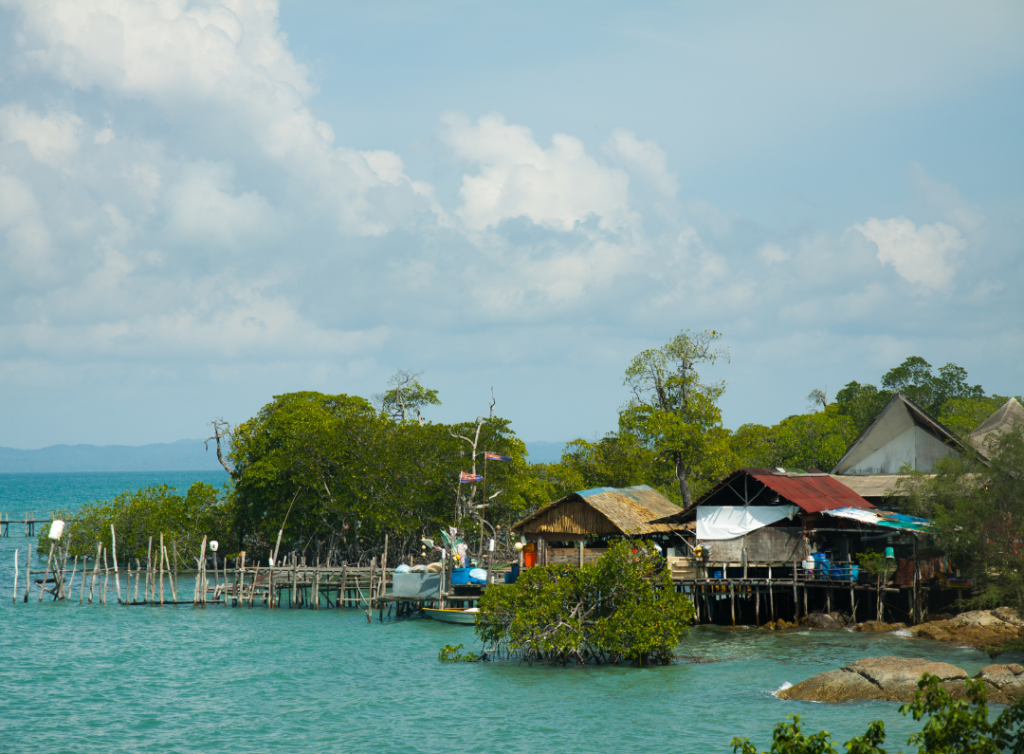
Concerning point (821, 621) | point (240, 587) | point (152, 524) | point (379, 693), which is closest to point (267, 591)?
point (240, 587)

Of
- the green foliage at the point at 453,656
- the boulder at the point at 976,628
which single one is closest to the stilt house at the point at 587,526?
the green foliage at the point at 453,656

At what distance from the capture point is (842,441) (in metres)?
63.2

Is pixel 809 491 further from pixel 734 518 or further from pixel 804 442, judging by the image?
pixel 804 442

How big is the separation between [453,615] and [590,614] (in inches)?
398

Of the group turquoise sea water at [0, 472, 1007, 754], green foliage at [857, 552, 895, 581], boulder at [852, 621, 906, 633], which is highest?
green foliage at [857, 552, 895, 581]

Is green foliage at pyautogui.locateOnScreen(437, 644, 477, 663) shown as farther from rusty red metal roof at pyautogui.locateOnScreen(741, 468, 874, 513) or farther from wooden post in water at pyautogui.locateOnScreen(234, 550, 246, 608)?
wooden post in water at pyautogui.locateOnScreen(234, 550, 246, 608)

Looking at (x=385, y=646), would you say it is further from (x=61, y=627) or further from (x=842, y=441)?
(x=842, y=441)

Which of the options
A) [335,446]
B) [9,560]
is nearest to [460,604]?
[335,446]

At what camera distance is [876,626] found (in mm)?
32125

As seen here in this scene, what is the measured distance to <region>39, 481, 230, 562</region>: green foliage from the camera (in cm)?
5338

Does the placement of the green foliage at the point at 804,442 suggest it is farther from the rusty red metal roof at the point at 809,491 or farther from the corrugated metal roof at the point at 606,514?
the rusty red metal roof at the point at 809,491

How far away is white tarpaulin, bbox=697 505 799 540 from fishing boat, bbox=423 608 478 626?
9.00 m

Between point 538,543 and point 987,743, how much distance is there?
3260 centimetres

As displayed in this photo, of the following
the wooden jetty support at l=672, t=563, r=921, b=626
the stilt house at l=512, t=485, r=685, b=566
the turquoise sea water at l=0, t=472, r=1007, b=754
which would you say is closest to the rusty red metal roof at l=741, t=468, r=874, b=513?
the wooden jetty support at l=672, t=563, r=921, b=626
